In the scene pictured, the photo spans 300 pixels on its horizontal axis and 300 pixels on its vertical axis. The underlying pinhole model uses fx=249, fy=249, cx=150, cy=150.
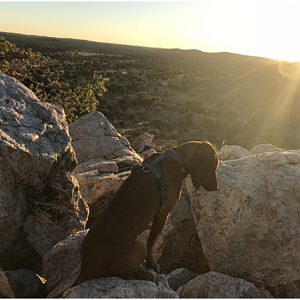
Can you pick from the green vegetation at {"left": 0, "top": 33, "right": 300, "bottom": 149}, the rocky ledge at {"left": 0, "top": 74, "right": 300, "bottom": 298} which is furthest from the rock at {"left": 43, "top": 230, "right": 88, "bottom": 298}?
the green vegetation at {"left": 0, "top": 33, "right": 300, "bottom": 149}

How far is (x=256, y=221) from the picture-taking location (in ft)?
11.8

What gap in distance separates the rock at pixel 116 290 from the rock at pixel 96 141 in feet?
12.4

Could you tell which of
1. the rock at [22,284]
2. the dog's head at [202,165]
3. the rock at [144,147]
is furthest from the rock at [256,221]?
the rock at [144,147]

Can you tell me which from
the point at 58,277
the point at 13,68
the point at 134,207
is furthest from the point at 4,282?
the point at 13,68

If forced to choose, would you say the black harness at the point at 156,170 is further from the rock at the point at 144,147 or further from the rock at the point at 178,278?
the rock at the point at 144,147

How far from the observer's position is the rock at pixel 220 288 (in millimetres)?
3221

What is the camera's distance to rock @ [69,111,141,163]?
20.2ft

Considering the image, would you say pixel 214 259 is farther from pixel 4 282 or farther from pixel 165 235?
pixel 4 282

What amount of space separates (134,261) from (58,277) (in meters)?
1.26

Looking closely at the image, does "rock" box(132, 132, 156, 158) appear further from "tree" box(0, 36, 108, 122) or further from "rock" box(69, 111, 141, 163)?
"tree" box(0, 36, 108, 122)

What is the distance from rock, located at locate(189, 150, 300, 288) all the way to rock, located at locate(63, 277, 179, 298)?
1.50 metres

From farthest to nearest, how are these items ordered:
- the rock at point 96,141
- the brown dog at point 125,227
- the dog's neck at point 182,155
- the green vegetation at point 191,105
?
the green vegetation at point 191,105, the rock at point 96,141, the dog's neck at point 182,155, the brown dog at point 125,227

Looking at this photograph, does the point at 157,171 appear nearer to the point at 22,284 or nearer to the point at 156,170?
the point at 156,170

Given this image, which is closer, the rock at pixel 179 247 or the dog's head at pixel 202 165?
the dog's head at pixel 202 165
